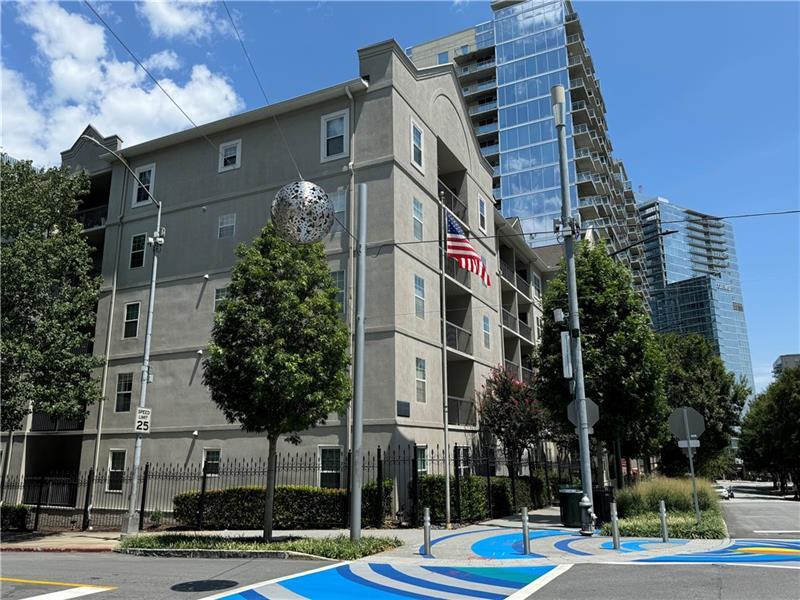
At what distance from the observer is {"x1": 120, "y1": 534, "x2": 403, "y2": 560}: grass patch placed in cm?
1232

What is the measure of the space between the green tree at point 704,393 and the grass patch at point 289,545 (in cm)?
3118

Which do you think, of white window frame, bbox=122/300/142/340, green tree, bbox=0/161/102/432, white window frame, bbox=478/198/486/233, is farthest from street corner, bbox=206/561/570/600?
white window frame, bbox=478/198/486/233

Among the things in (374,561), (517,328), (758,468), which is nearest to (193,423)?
(374,561)

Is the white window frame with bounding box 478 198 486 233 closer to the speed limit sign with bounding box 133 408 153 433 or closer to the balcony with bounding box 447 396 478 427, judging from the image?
the balcony with bounding box 447 396 478 427

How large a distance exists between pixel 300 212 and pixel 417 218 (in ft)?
39.7

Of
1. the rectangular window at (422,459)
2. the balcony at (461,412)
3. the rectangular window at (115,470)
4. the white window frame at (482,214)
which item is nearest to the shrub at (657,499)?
the rectangular window at (422,459)

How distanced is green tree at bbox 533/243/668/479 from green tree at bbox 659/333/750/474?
66.0 ft

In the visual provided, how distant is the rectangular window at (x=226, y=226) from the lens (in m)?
23.9

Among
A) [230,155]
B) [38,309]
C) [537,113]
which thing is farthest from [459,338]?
[537,113]

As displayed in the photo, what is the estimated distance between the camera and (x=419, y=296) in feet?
73.8

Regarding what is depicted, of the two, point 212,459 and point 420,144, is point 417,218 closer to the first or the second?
point 420,144

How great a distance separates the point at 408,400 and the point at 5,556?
11.5m

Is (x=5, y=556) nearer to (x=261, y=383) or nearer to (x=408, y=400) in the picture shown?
(x=261, y=383)

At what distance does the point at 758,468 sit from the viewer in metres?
74.6
